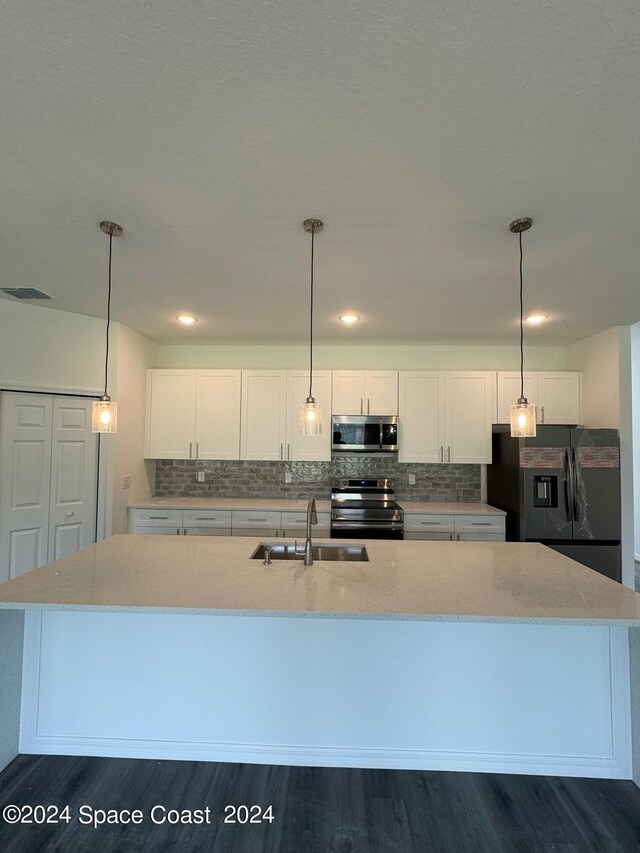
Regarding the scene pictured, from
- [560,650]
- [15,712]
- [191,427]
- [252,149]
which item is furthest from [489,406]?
[15,712]

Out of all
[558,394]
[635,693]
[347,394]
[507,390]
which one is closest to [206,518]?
[347,394]

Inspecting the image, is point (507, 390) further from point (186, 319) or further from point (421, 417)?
point (186, 319)

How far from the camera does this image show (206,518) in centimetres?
409

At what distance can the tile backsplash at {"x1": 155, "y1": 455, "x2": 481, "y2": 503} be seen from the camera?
15.0 feet

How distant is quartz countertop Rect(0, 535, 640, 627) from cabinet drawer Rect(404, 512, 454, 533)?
151 cm

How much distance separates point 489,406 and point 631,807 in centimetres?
311

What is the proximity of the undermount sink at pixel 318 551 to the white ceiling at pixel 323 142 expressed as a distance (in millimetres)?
1664

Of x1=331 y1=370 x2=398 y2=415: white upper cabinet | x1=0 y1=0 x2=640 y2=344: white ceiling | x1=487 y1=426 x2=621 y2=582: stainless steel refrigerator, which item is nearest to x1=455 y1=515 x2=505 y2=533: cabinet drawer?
x1=487 y1=426 x2=621 y2=582: stainless steel refrigerator

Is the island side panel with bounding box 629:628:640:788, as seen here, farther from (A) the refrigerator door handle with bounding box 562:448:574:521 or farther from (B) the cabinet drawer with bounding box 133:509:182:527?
(B) the cabinet drawer with bounding box 133:509:182:527

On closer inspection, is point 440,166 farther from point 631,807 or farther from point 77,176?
point 631,807

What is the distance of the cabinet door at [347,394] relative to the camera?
4336 millimetres

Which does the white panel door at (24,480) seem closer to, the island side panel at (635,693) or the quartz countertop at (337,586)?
the quartz countertop at (337,586)

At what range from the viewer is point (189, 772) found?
6.22 feet

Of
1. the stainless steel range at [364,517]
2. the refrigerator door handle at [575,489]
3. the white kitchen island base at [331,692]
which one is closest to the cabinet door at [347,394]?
the stainless steel range at [364,517]
